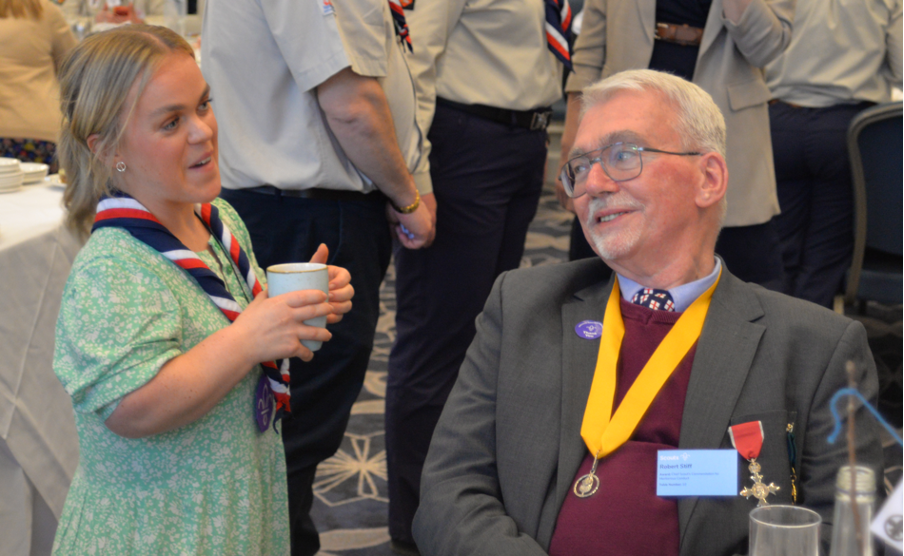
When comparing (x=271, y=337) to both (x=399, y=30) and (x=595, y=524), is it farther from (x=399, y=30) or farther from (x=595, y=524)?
(x=399, y=30)

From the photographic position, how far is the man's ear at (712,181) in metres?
1.51

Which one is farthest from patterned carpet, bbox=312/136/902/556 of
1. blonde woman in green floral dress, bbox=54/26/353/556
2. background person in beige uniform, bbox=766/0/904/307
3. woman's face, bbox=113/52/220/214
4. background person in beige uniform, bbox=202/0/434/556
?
woman's face, bbox=113/52/220/214

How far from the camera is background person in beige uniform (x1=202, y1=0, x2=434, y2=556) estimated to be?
71.5 inches

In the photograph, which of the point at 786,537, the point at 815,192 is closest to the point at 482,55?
the point at 786,537

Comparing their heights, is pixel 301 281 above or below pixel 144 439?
above

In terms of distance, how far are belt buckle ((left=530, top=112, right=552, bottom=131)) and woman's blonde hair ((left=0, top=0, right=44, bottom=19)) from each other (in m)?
1.93

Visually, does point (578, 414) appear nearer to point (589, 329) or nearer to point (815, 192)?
point (589, 329)

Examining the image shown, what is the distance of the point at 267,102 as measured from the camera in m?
1.90

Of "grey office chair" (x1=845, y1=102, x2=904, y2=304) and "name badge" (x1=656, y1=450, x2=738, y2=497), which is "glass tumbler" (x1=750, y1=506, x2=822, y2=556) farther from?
"grey office chair" (x1=845, y1=102, x2=904, y2=304)

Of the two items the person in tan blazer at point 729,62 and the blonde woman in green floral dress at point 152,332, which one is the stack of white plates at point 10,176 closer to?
the blonde woman in green floral dress at point 152,332

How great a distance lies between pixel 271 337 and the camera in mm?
1318

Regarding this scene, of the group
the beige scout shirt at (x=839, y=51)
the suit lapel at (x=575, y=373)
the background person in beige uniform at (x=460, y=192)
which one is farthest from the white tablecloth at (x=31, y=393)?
the beige scout shirt at (x=839, y=51)

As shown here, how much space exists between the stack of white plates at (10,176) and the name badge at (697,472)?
6.28 feet

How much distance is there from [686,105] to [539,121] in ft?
3.18
